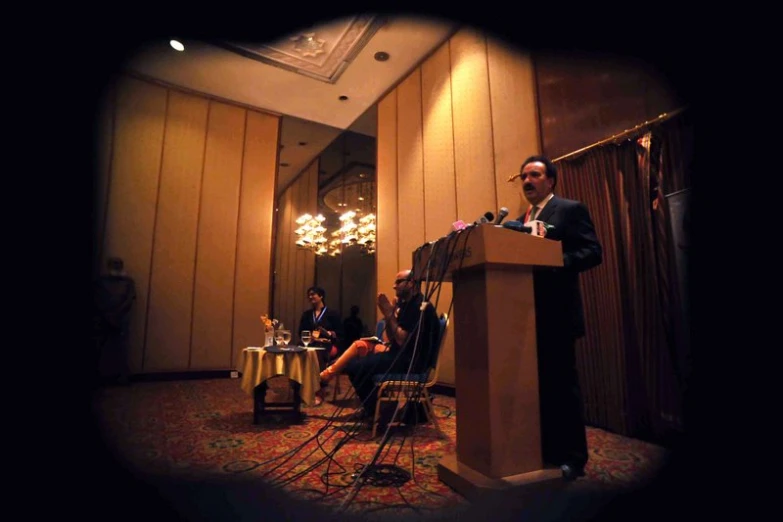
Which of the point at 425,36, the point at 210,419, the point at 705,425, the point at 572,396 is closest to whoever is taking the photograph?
the point at 572,396

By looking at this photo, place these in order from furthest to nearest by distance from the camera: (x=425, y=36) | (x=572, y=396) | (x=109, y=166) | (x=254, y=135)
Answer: (x=254, y=135) < (x=109, y=166) < (x=425, y=36) < (x=572, y=396)

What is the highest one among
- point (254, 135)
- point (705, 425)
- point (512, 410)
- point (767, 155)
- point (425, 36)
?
point (425, 36)

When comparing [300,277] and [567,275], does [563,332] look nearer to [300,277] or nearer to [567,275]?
[567,275]

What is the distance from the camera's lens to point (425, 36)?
482 centimetres

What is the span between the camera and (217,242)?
5.91m

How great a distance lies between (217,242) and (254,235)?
560mm

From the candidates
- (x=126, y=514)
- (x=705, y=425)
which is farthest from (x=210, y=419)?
(x=705, y=425)

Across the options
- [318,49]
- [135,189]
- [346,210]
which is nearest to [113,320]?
[135,189]

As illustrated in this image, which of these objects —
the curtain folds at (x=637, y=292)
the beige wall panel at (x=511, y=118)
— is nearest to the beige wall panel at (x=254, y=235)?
the beige wall panel at (x=511, y=118)

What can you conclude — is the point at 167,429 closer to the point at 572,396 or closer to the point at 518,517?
the point at 518,517

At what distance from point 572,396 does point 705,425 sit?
0.97 metres

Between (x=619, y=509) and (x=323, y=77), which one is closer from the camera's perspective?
(x=619, y=509)

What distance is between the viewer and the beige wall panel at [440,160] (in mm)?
4488

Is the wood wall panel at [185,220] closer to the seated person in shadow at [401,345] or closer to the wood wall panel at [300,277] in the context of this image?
the wood wall panel at [300,277]
